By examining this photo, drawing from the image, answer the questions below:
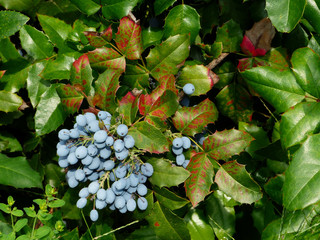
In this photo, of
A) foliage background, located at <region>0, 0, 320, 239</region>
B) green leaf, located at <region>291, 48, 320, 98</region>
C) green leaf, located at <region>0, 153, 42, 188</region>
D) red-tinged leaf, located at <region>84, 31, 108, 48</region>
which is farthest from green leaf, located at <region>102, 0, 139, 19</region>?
green leaf, located at <region>0, 153, 42, 188</region>

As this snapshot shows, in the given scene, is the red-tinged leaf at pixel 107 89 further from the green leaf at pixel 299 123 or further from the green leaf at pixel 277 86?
the green leaf at pixel 299 123

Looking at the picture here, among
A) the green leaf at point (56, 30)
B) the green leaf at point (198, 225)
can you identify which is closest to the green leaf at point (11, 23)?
the green leaf at point (56, 30)

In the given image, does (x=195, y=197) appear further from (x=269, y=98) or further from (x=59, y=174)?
(x=59, y=174)

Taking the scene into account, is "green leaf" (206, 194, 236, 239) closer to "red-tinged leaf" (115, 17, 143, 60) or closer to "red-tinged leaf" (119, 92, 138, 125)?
"red-tinged leaf" (119, 92, 138, 125)

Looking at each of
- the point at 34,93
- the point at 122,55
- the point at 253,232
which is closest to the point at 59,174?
the point at 34,93

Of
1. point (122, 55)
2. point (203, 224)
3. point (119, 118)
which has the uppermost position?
point (122, 55)

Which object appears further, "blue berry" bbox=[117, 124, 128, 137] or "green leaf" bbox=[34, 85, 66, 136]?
"green leaf" bbox=[34, 85, 66, 136]
